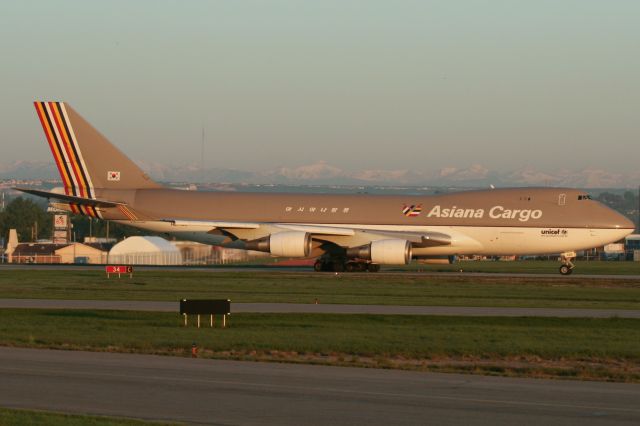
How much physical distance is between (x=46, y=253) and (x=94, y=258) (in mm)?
5774

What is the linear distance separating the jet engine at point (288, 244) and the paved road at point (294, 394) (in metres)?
31.3

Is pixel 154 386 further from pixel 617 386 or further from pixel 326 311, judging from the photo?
pixel 326 311

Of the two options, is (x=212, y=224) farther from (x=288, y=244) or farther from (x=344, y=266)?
(x=344, y=266)

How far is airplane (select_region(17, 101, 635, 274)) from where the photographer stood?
175ft

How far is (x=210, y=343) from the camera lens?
24.1 metres

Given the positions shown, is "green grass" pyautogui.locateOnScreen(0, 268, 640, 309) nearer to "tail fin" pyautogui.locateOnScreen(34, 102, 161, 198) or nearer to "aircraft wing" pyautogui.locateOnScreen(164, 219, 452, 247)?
"aircraft wing" pyautogui.locateOnScreen(164, 219, 452, 247)

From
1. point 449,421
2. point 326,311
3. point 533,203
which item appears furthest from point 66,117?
point 449,421

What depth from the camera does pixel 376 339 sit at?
2522 centimetres

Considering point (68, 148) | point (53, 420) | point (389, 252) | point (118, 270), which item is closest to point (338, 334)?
point (53, 420)

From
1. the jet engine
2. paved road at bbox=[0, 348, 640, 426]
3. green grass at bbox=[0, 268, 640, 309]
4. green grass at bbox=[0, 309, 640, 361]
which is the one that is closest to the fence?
the jet engine

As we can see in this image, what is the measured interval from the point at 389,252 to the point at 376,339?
26262 millimetres

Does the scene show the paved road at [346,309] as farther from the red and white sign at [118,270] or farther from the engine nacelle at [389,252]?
the engine nacelle at [389,252]

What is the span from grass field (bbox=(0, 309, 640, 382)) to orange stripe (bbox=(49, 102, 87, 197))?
2745 cm

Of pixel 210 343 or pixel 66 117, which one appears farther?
pixel 66 117
